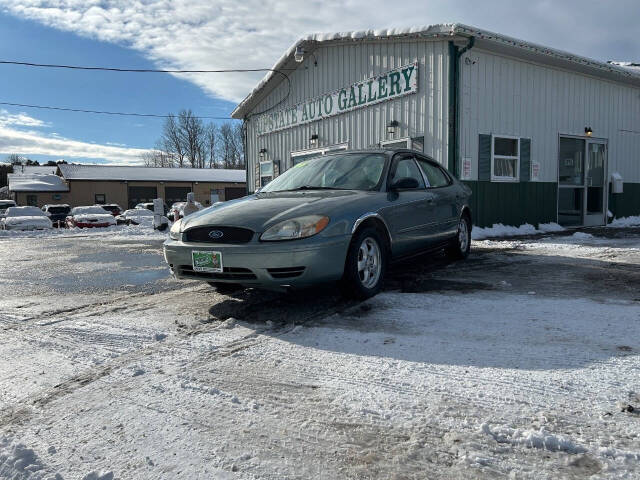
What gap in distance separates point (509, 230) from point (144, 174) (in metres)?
43.8

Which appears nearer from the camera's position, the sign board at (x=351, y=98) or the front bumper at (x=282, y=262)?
the front bumper at (x=282, y=262)

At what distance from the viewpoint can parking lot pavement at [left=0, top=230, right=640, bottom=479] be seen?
182 cm

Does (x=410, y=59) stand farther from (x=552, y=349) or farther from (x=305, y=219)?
(x=552, y=349)

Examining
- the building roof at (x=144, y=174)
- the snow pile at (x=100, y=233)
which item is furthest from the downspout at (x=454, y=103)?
the building roof at (x=144, y=174)

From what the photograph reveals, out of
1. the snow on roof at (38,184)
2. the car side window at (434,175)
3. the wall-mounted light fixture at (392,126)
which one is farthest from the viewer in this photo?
the snow on roof at (38,184)

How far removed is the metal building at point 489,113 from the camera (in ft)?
32.8

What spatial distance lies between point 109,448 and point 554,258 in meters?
6.27

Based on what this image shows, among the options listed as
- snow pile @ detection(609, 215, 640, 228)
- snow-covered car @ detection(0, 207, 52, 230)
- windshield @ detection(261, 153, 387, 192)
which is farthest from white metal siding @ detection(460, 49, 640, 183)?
snow-covered car @ detection(0, 207, 52, 230)

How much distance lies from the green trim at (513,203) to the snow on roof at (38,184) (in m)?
45.8

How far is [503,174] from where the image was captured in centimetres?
1083

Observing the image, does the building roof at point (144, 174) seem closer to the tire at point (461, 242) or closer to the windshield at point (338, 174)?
the tire at point (461, 242)

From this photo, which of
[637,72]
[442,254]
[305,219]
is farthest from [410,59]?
[305,219]

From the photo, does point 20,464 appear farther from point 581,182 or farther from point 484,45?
point 581,182

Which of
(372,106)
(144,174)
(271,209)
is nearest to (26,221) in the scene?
(372,106)
